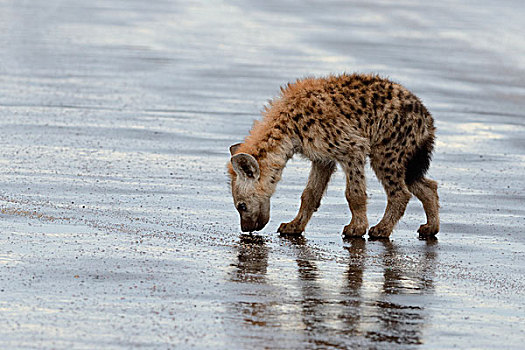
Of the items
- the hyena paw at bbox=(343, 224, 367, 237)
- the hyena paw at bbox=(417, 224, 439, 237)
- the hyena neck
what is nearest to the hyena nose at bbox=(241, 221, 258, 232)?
the hyena neck

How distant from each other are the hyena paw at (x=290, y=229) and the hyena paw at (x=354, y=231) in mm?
350

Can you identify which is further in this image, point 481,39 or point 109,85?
point 481,39

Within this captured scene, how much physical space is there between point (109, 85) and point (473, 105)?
537cm

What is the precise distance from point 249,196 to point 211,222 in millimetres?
399

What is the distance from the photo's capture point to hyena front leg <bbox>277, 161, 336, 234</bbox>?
9039 millimetres

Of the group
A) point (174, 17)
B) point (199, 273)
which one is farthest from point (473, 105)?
point (174, 17)

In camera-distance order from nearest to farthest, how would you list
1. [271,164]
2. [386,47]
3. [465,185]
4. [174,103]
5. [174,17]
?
[271,164], [465,185], [174,103], [386,47], [174,17]

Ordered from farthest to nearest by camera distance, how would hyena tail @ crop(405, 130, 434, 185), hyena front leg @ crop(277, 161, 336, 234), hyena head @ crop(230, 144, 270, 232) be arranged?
hyena tail @ crop(405, 130, 434, 185)
hyena front leg @ crop(277, 161, 336, 234)
hyena head @ crop(230, 144, 270, 232)

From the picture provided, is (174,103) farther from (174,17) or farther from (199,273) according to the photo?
(174,17)

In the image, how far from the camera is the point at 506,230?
9117 millimetres

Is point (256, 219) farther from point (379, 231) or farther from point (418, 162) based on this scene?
point (418, 162)

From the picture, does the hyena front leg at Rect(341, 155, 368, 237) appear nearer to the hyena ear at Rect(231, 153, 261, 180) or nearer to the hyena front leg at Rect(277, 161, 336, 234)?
the hyena front leg at Rect(277, 161, 336, 234)

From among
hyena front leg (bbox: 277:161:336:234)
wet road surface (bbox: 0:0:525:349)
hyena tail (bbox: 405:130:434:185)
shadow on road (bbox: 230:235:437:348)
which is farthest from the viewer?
hyena tail (bbox: 405:130:434:185)

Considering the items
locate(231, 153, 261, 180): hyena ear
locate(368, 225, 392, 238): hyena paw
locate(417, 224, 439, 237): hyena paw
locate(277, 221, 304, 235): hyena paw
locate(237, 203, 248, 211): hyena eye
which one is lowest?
locate(277, 221, 304, 235): hyena paw
